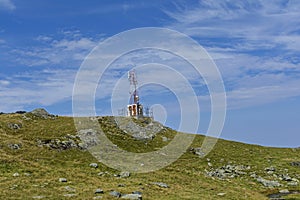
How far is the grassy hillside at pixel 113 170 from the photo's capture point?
3975 cm

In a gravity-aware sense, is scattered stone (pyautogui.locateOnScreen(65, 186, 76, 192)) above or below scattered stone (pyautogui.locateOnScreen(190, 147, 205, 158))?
below

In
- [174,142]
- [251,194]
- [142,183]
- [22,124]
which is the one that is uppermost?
[22,124]

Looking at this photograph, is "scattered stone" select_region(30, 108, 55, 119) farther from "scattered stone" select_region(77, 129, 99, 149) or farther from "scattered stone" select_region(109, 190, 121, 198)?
"scattered stone" select_region(109, 190, 121, 198)

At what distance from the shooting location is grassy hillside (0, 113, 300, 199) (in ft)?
130

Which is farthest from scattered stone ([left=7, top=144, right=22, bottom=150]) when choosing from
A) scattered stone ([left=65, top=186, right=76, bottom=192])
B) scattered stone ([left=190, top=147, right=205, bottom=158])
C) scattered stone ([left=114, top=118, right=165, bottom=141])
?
scattered stone ([left=190, top=147, right=205, bottom=158])

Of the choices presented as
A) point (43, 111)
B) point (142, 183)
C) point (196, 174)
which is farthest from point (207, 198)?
point (43, 111)

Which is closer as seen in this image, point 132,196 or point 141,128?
point 132,196

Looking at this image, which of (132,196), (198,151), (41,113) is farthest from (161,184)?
(41,113)

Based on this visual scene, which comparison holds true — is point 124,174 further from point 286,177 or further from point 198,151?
point 286,177

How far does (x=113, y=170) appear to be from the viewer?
51.5 metres

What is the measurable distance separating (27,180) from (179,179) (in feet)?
68.8

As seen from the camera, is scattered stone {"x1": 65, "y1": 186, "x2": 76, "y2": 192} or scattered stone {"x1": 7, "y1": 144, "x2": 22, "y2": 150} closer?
scattered stone {"x1": 65, "y1": 186, "x2": 76, "y2": 192}

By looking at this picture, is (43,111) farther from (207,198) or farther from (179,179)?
(207,198)

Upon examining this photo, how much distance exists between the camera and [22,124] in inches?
2741
